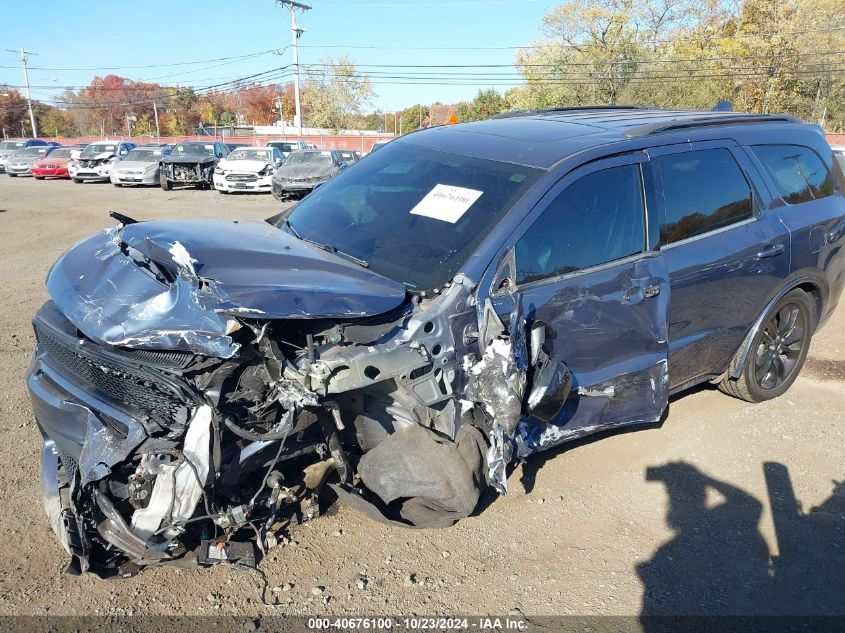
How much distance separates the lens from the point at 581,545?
300 centimetres

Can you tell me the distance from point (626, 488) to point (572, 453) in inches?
15.8

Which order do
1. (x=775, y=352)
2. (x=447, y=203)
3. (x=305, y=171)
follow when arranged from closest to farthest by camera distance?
(x=447, y=203)
(x=775, y=352)
(x=305, y=171)

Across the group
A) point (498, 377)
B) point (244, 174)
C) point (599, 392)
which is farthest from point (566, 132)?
point (244, 174)

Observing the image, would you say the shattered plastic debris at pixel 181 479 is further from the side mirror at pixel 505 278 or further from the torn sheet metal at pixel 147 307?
the side mirror at pixel 505 278

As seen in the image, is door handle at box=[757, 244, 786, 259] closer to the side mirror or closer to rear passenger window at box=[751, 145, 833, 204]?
rear passenger window at box=[751, 145, 833, 204]

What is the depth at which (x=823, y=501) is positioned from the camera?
11.0ft

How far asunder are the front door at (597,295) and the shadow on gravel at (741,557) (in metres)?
0.55

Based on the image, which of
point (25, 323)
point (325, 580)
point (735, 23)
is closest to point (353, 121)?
point (735, 23)

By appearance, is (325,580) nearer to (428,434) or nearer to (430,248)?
(428,434)

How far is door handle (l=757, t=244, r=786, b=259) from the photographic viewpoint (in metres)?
3.85

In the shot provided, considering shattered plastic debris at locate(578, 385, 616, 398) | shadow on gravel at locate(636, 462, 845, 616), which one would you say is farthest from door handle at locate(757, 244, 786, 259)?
shattered plastic debris at locate(578, 385, 616, 398)

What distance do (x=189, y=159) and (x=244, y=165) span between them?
7.58 ft

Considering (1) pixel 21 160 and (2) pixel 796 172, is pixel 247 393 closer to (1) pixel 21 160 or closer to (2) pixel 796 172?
(2) pixel 796 172

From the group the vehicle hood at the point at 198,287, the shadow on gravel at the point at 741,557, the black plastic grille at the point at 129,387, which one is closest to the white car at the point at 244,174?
the vehicle hood at the point at 198,287
